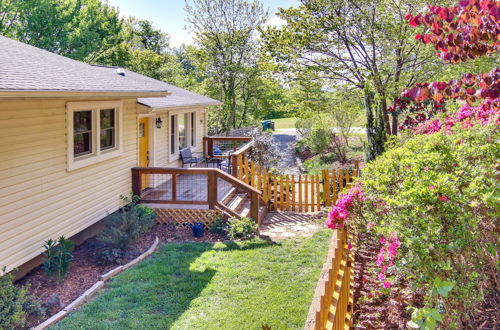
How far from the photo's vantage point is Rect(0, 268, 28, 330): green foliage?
15.8ft

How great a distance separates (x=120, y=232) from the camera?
7684 millimetres

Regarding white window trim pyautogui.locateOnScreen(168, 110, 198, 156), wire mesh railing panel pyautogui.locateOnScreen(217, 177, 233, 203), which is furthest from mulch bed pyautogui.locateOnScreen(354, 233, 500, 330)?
white window trim pyautogui.locateOnScreen(168, 110, 198, 156)

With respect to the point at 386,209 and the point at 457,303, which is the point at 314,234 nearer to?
the point at 386,209

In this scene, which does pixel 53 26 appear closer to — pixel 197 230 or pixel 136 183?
pixel 136 183

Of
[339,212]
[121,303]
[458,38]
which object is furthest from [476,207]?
[121,303]

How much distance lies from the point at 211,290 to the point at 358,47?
1014 centimetres

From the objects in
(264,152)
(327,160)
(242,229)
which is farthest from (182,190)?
(327,160)

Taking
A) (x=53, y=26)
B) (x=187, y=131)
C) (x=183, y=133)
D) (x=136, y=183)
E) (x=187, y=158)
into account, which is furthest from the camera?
(x=53, y=26)

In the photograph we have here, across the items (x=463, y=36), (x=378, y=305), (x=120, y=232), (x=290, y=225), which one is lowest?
(x=290, y=225)

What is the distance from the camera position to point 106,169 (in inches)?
349

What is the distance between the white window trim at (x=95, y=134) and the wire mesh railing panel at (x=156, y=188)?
1.64 meters

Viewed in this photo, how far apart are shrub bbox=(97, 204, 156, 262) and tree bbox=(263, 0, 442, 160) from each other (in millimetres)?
7578

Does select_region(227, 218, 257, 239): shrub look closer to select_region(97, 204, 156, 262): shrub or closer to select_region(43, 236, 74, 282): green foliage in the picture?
select_region(97, 204, 156, 262): shrub

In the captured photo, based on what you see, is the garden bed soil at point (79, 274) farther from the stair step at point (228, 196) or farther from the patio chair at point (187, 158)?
the patio chair at point (187, 158)
